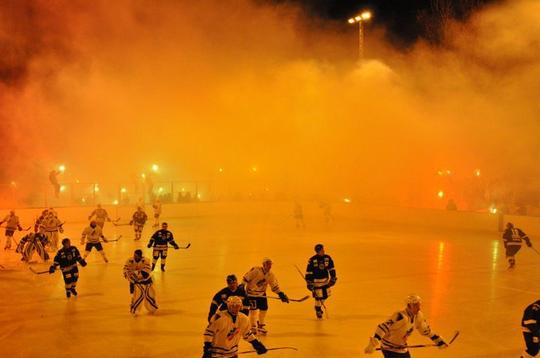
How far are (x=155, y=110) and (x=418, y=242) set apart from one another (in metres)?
19.8

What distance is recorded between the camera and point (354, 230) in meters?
28.1

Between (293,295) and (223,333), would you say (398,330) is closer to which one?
(223,333)

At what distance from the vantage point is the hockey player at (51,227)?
19.0m

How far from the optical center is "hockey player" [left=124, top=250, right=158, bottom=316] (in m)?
10.9

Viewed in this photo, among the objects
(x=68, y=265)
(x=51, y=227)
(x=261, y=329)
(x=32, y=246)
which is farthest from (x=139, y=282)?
(x=51, y=227)

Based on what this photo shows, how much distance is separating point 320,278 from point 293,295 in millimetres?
2306

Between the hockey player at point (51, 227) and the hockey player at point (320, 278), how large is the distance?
11.3 m

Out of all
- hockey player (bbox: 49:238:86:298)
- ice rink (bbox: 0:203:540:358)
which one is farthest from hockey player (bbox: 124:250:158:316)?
hockey player (bbox: 49:238:86:298)

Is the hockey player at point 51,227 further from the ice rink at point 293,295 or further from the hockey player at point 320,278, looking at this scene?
the hockey player at point 320,278

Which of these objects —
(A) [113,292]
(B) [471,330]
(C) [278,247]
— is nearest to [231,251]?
(C) [278,247]

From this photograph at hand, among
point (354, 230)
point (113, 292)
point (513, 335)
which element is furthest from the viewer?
point (354, 230)

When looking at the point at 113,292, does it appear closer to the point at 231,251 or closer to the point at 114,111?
the point at 231,251

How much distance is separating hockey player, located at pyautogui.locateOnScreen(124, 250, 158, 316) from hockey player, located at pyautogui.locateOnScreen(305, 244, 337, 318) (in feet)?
9.95

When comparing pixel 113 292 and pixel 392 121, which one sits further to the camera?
pixel 392 121
